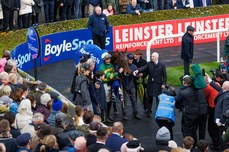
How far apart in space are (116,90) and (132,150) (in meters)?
5.46

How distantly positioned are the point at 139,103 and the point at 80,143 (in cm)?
734

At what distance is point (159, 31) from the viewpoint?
2286 cm

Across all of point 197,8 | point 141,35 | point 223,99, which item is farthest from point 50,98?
point 197,8

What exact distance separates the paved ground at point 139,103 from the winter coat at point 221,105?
57.3 inches

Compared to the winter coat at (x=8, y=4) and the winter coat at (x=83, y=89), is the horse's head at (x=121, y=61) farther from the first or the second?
→ the winter coat at (x=8, y=4)

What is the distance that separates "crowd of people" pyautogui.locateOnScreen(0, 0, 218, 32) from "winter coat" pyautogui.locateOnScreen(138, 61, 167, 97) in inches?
339

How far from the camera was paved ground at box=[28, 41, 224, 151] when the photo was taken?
12789 millimetres

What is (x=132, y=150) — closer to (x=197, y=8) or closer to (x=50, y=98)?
(x=50, y=98)

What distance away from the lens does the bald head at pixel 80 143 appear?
8211 mm

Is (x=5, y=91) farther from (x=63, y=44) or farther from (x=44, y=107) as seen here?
(x=63, y=44)

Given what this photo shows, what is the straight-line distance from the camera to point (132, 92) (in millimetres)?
13820

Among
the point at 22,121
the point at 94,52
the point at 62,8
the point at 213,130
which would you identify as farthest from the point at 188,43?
the point at 62,8

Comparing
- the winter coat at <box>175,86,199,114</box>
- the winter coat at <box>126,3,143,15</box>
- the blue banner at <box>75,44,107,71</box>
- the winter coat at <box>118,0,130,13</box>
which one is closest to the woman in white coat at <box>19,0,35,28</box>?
the winter coat at <box>126,3,143,15</box>

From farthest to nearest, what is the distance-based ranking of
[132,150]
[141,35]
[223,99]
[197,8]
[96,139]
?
1. [197,8]
2. [141,35]
3. [223,99]
4. [96,139]
5. [132,150]
